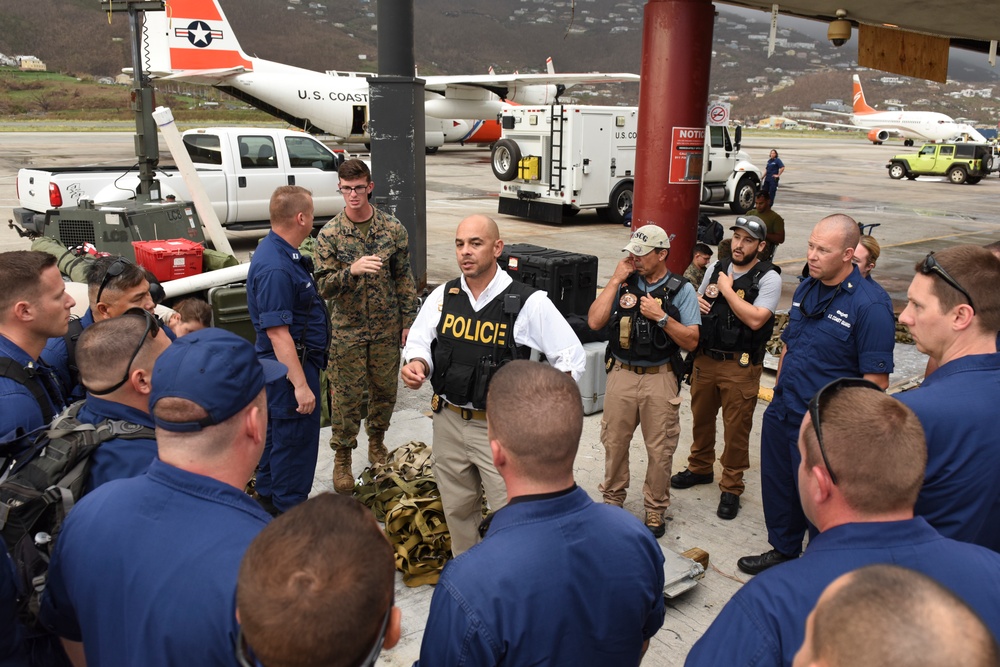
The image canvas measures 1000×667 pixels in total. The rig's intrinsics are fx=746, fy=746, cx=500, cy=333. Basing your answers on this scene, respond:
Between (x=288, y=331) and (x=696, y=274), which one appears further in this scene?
(x=696, y=274)

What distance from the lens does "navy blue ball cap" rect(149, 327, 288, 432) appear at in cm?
200

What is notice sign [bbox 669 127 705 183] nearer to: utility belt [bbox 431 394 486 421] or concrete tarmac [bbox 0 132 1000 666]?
concrete tarmac [bbox 0 132 1000 666]

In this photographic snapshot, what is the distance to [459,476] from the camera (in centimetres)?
386

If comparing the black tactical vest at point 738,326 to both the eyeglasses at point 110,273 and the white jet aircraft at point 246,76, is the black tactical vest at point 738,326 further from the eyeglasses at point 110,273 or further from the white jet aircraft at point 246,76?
the white jet aircraft at point 246,76

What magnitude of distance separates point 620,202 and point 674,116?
965 cm

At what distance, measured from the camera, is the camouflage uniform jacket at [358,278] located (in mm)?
5105

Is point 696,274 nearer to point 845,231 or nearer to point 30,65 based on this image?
point 845,231

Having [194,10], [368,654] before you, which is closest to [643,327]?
[368,654]

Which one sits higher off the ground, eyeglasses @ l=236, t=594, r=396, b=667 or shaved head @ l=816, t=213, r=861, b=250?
shaved head @ l=816, t=213, r=861, b=250

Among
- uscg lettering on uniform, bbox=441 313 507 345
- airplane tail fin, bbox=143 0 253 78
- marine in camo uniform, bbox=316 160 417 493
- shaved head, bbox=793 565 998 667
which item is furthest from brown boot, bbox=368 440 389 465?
airplane tail fin, bbox=143 0 253 78

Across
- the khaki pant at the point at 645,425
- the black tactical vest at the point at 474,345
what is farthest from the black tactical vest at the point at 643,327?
the black tactical vest at the point at 474,345

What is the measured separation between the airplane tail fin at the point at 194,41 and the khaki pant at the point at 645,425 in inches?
991

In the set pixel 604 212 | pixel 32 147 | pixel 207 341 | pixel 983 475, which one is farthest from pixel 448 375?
pixel 32 147

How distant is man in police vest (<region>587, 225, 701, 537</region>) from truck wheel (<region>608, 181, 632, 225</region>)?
1305 cm
